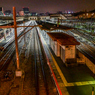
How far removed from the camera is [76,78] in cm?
952

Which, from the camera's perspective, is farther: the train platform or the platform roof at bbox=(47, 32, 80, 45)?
the platform roof at bbox=(47, 32, 80, 45)

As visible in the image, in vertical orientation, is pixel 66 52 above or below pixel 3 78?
above

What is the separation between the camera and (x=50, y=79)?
952 centimetres

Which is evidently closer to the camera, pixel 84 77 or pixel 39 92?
pixel 39 92

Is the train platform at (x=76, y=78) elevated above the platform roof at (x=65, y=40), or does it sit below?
below

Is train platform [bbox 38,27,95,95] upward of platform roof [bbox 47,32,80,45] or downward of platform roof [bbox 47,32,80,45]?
downward

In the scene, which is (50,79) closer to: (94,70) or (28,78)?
(28,78)

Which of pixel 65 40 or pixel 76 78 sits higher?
pixel 65 40

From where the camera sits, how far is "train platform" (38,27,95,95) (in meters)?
7.86

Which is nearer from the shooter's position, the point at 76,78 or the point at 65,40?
the point at 76,78

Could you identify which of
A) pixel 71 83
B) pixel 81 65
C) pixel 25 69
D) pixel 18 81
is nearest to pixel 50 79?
pixel 71 83

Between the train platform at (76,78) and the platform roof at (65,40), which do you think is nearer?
the train platform at (76,78)

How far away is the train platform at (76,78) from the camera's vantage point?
7855 mm

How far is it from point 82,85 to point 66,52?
431 cm
